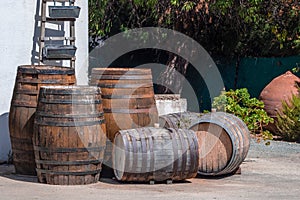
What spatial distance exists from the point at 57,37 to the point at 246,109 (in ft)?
16.5

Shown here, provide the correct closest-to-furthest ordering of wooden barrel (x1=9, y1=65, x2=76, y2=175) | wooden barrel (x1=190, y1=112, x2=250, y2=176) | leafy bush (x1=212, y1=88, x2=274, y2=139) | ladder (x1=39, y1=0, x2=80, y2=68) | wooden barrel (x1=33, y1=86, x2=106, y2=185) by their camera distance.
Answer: wooden barrel (x1=33, y1=86, x2=106, y2=185)
wooden barrel (x1=9, y1=65, x2=76, y2=175)
wooden barrel (x1=190, y1=112, x2=250, y2=176)
ladder (x1=39, y1=0, x2=80, y2=68)
leafy bush (x1=212, y1=88, x2=274, y2=139)

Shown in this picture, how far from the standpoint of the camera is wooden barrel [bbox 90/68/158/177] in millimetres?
8500

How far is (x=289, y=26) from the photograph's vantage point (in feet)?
48.1

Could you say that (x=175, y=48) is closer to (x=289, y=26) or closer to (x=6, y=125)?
(x=289, y=26)

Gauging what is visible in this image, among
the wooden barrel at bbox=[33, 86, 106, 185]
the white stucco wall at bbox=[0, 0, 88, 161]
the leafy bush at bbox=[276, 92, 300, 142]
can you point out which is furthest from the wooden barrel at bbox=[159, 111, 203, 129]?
the leafy bush at bbox=[276, 92, 300, 142]

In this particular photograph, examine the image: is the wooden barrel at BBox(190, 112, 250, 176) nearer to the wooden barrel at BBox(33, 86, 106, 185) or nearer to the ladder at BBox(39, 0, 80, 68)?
the wooden barrel at BBox(33, 86, 106, 185)

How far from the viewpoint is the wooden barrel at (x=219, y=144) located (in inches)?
341

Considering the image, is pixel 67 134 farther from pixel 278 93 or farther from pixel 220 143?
pixel 278 93

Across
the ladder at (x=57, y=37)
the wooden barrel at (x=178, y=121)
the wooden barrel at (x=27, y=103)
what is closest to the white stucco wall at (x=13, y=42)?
the ladder at (x=57, y=37)

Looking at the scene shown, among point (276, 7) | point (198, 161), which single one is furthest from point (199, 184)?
point (276, 7)

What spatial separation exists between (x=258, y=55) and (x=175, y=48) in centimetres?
216

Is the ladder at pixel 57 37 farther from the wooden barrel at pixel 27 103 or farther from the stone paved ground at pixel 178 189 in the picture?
the stone paved ground at pixel 178 189

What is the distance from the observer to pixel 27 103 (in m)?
8.27

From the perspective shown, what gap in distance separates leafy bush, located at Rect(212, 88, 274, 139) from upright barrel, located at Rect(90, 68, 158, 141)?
16.4ft
